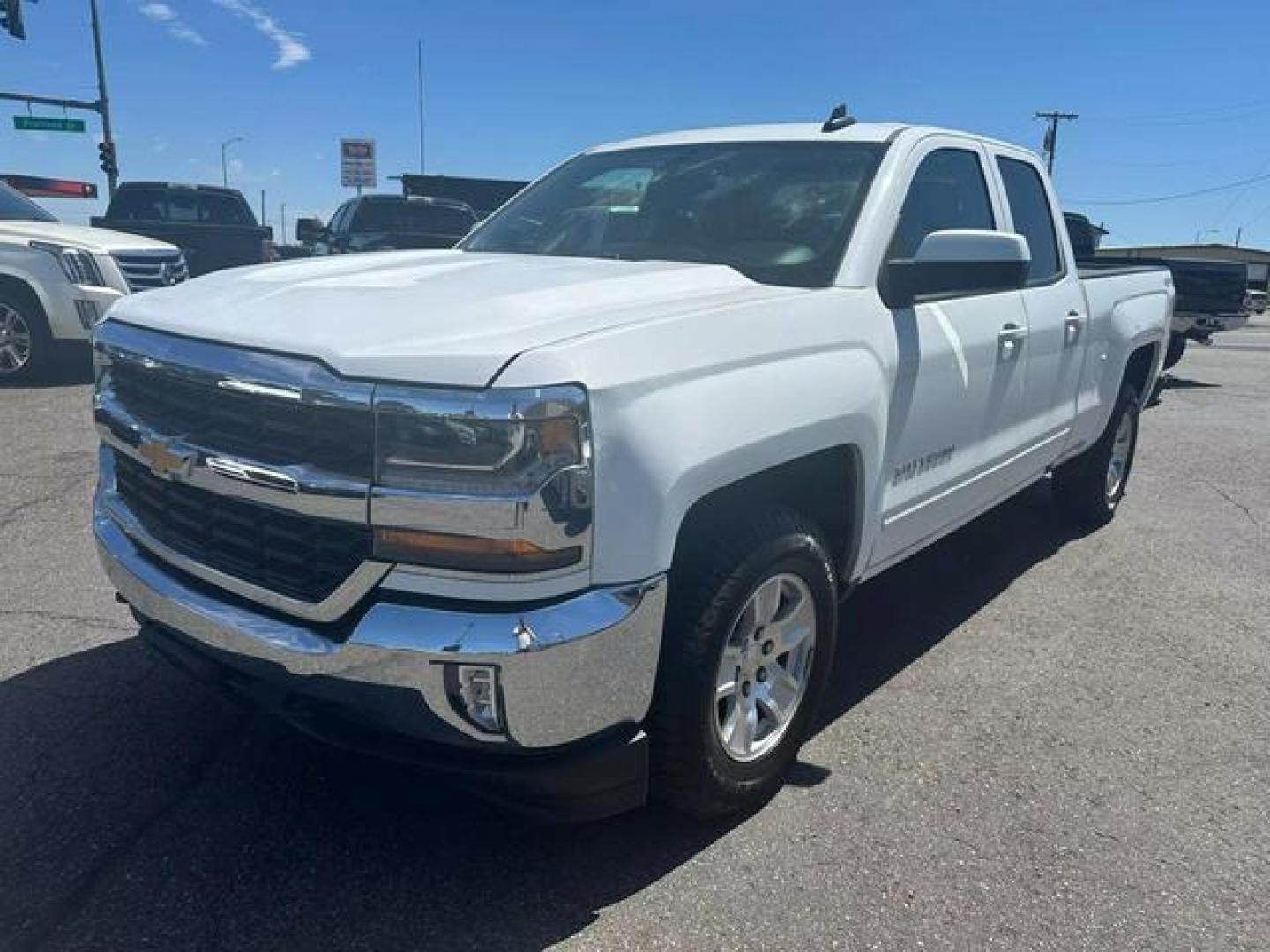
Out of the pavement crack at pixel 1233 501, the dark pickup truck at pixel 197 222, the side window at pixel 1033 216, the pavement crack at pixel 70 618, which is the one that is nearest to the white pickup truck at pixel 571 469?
the side window at pixel 1033 216

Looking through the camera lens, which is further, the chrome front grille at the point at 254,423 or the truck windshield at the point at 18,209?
the truck windshield at the point at 18,209

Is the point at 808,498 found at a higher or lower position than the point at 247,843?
higher

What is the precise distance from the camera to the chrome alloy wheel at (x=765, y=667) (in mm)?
2764

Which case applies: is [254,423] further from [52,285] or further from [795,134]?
Answer: [52,285]

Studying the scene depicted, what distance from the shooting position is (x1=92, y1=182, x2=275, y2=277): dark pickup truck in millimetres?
12102

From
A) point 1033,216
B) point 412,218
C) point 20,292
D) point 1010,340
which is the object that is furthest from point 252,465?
point 412,218

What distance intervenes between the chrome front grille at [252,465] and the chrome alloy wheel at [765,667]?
104 centimetres

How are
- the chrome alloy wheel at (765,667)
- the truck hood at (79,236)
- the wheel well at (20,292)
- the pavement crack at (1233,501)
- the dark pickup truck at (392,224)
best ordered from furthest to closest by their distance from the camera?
the dark pickup truck at (392,224)
the truck hood at (79,236)
the wheel well at (20,292)
the pavement crack at (1233,501)
the chrome alloy wheel at (765,667)

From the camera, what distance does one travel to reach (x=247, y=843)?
8.92 feet

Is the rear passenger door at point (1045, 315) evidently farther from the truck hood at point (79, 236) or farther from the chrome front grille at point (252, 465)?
the truck hood at point (79, 236)

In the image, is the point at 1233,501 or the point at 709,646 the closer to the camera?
the point at 709,646

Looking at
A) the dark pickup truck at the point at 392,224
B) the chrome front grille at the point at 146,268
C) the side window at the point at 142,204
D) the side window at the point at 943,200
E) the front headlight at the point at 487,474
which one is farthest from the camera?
the side window at the point at 142,204

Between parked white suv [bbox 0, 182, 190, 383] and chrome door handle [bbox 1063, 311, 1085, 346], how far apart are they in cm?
808

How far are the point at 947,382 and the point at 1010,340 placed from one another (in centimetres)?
66
